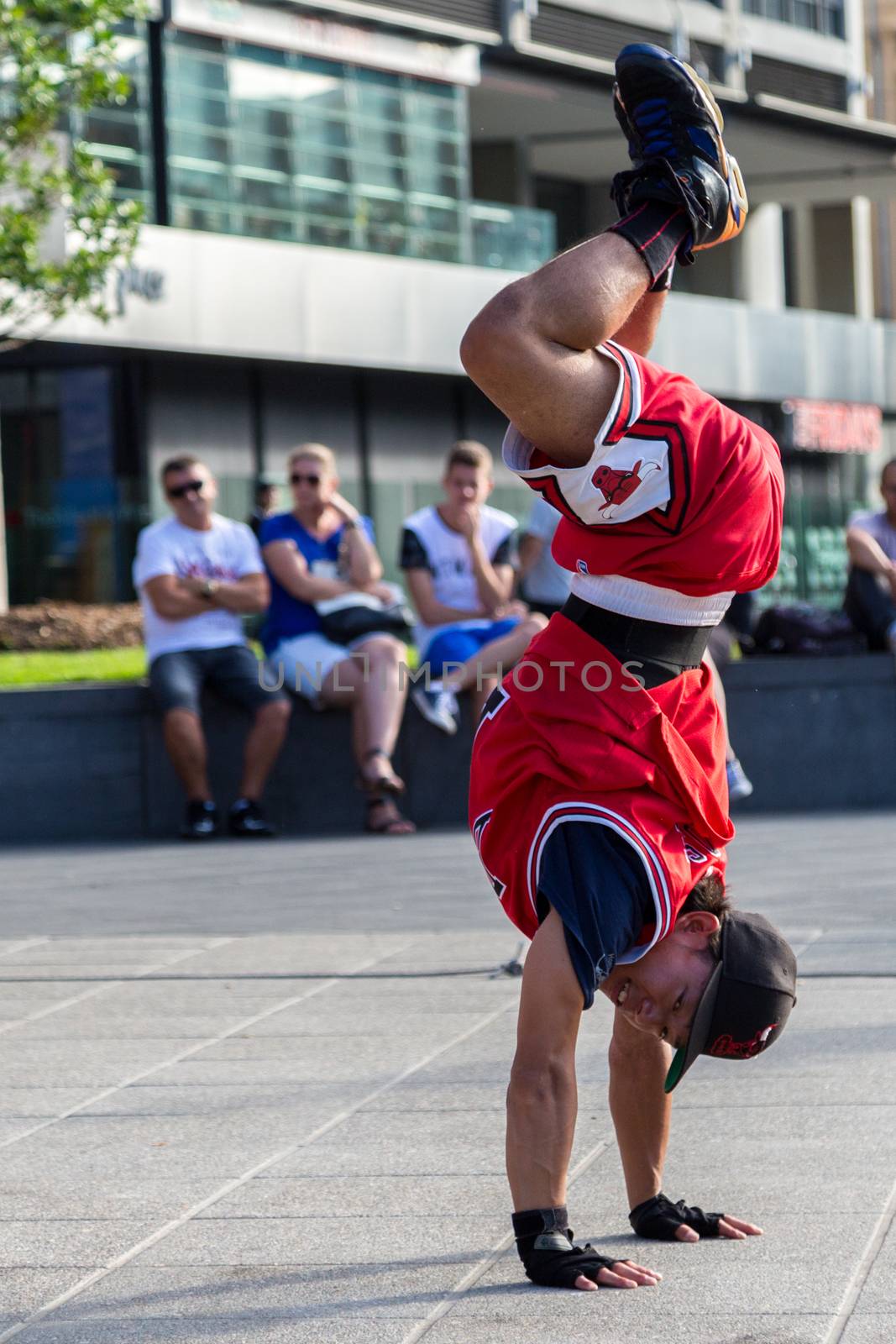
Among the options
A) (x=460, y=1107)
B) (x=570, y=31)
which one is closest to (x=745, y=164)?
(x=570, y=31)

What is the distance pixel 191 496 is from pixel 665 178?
25.5 ft

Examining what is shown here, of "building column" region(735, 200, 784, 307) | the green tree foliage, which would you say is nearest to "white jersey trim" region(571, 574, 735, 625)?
the green tree foliage

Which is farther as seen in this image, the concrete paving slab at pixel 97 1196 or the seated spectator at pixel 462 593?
Result: the seated spectator at pixel 462 593

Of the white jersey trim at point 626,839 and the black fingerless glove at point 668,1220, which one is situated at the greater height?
the white jersey trim at point 626,839

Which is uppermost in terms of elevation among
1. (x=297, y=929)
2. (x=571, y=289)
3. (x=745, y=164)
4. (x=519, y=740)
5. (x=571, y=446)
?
(x=745, y=164)

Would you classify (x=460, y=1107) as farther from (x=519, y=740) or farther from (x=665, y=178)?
(x=665, y=178)

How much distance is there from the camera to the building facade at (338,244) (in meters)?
25.4

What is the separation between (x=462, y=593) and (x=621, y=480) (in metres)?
7.47

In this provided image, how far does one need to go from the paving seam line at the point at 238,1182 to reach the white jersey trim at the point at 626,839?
1016 mm

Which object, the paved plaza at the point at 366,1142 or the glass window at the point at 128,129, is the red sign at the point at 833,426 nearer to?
the glass window at the point at 128,129

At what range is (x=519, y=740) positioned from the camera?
3.54 metres

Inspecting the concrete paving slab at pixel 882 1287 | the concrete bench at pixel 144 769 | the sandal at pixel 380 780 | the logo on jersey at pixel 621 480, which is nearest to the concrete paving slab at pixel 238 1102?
the concrete paving slab at pixel 882 1287

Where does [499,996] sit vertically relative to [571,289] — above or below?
below

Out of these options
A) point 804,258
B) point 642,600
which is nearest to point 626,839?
point 642,600
